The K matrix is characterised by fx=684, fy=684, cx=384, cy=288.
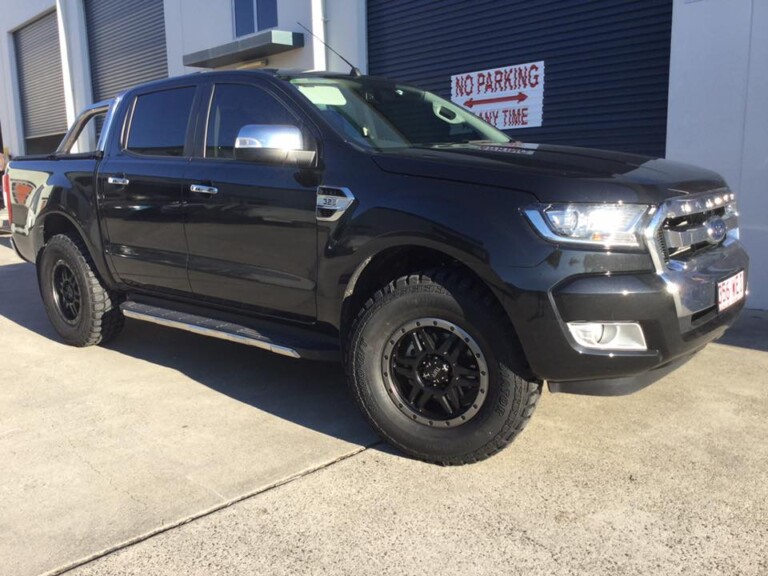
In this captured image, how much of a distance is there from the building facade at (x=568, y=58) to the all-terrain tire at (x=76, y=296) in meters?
2.97

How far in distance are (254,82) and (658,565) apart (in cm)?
307

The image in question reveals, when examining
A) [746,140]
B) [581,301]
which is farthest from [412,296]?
[746,140]

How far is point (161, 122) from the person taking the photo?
174 inches

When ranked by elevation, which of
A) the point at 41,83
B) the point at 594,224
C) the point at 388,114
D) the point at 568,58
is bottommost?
the point at 594,224

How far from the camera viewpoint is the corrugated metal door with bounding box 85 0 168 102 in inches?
537

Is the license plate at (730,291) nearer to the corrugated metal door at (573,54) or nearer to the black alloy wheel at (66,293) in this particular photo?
the corrugated metal door at (573,54)

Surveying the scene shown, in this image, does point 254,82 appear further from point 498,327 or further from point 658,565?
point 658,565

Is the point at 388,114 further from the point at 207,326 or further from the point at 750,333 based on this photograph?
the point at 750,333

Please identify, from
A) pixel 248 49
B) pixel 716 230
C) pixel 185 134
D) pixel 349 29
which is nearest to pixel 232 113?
pixel 185 134

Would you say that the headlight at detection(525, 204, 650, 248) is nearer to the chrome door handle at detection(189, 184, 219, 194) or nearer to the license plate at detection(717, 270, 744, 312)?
the license plate at detection(717, 270, 744, 312)

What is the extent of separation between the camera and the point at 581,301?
2.61 metres

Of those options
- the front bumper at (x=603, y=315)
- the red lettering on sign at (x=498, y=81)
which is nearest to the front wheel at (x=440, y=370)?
the front bumper at (x=603, y=315)

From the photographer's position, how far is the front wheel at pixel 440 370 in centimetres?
286

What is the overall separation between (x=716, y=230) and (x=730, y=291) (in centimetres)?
30
